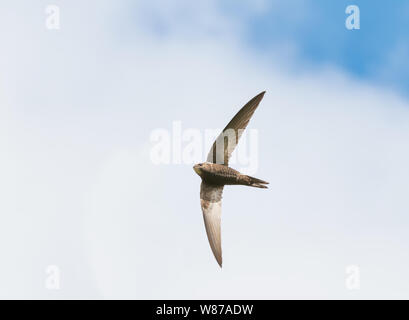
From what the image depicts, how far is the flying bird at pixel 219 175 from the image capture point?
13062 millimetres

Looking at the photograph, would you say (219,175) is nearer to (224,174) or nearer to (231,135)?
(224,174)

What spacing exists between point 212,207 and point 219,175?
0.91 meters

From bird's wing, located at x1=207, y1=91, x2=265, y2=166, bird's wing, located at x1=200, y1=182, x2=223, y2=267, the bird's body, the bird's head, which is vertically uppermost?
bird's wing, located at x1=207, y1=91, x2=265, y2=166

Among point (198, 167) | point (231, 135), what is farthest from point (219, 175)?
point (231, 135)

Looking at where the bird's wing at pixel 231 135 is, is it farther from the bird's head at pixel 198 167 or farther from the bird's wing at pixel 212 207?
the bird's wing at pixel 212 207

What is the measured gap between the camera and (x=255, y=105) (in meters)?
13.0

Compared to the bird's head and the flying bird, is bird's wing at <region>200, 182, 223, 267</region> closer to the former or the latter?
the flying bird

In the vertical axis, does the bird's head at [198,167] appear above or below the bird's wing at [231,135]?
below

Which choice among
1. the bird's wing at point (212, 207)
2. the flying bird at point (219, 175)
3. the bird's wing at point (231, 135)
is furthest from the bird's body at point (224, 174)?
the bird's wing at point (212, 207)

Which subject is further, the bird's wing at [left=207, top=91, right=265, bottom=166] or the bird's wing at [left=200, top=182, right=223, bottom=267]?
the bird's wing at [left=200, top=182, right=223, bottom=267]

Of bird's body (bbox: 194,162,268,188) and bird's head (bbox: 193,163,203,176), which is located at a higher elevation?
bird's head (bbox: 193,163,203,176)

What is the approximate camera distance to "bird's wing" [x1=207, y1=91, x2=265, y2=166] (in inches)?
513

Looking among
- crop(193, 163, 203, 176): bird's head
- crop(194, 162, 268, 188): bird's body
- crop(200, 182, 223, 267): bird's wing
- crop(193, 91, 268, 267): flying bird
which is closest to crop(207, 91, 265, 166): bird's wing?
crop(193, 91, 268, 267): flying bird
